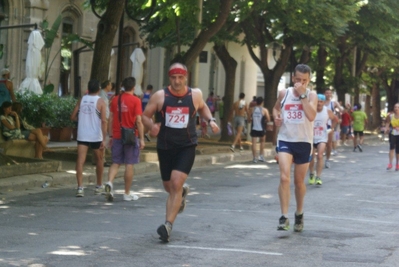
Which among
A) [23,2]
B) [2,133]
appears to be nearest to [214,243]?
[2,133]

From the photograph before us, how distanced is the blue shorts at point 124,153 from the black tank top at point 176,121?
3908mm

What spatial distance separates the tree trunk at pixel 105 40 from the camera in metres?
19.8

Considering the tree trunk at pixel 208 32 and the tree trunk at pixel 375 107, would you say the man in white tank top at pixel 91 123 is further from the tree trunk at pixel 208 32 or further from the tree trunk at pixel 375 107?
the tree trunk at pixel 375 107

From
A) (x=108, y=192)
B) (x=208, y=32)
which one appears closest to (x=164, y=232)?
(x=108, y=192)

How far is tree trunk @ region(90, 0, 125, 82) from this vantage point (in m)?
19.8

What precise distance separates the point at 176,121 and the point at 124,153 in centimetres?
412

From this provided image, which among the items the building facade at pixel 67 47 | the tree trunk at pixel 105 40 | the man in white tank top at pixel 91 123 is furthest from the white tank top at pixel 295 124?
the building facade at pixel 67 47

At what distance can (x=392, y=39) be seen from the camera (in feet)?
121

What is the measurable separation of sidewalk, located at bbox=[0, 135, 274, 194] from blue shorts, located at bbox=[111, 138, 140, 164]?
184cm

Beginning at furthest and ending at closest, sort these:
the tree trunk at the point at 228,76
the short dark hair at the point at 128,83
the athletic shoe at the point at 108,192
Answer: the tree trunk at the point at 228,76
the short dark hair at the point at 128,83
the athletic shoe at the point at 108,192

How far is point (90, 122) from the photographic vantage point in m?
14.4

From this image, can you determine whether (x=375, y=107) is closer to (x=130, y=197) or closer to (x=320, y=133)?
(x=320, y=133)

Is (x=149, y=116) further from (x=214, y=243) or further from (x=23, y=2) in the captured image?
(x=23, y=2)

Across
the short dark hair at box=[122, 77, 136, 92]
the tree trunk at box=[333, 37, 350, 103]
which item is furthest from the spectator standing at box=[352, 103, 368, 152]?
the short dark hair at box=[122, 77, 136, 92]
